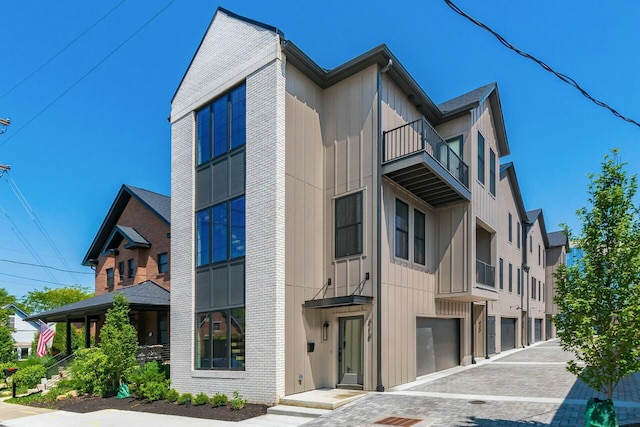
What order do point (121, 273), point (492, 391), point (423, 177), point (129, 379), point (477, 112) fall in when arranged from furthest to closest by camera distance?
1. point (121, 273)
2. point (477, 112)
3. point (129, 379)
4. point (423, 177)
5. point (492, 391)

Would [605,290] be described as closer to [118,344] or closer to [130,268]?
[118,344]

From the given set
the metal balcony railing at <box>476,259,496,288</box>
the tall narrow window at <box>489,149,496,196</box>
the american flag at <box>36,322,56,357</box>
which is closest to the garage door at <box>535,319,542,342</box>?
the metal balcony railing at <box>476,259,496,288</box>

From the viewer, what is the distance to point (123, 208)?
82.1 ft

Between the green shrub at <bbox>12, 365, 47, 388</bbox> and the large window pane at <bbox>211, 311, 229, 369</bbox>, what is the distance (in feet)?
32.4

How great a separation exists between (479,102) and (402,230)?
6.10 metres

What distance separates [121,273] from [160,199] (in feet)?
14.1

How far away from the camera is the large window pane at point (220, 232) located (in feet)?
45.4

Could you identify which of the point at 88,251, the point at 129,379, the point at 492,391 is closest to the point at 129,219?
the point at 88,251

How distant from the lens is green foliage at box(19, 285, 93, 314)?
175 feet

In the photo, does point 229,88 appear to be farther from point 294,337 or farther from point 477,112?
point 477,112

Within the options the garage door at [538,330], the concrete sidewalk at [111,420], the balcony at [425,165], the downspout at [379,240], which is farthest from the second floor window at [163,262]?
the garage door at [538,330]

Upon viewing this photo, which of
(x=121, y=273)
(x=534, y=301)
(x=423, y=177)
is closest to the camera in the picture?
(x=423, y=177)

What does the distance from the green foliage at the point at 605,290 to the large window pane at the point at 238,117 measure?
909 cm

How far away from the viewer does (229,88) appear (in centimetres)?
1411
